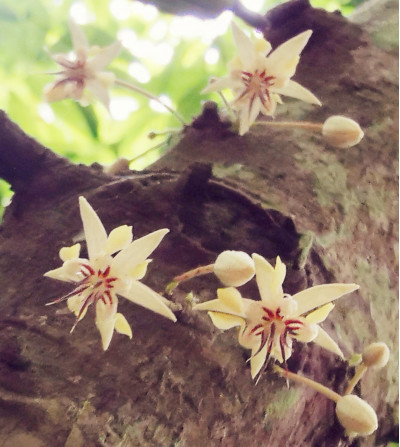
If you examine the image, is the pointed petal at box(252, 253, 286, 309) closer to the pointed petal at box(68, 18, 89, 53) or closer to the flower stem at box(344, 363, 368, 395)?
the flower stem at box(344, 363, 368, 395)

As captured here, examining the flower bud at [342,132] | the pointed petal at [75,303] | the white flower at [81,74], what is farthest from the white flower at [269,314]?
the white flower at [81,74]

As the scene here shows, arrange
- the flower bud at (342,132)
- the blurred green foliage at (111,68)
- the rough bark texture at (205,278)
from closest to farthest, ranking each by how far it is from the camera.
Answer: the rough bark texture at (205,278)
the flower bud at (342,132)
the blurred green foliage at (111,68)

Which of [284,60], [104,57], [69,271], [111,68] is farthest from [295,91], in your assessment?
[111,68]

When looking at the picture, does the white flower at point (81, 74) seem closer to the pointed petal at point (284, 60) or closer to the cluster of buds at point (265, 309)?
the pointed petal at point (284, 60)

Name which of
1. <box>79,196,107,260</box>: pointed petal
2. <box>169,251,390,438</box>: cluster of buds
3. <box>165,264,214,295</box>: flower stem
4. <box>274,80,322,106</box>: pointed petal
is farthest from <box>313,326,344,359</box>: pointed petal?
<box>274,80,322,106</box>: pointed petal

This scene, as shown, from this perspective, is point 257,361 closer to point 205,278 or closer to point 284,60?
point 205,278

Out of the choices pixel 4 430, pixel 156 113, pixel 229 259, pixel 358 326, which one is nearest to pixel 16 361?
pixel 4 430

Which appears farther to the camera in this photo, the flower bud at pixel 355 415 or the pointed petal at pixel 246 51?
the pointed petal at pixel 246 51
